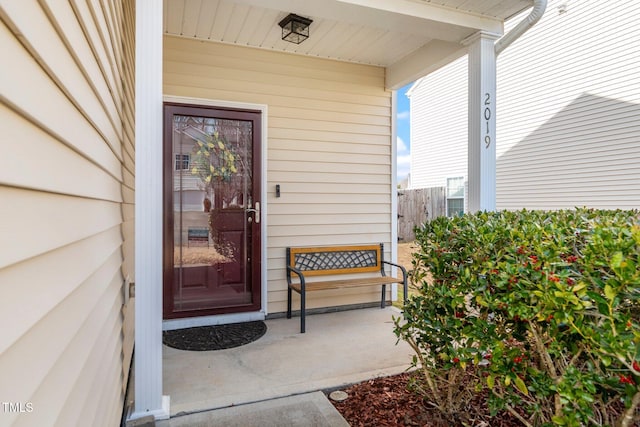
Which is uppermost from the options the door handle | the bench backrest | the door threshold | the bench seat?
the door handle

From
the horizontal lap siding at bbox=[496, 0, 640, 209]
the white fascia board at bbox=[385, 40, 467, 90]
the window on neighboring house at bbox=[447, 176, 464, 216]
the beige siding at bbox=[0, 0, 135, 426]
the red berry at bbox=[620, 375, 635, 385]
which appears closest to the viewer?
the beige siding at bbox=[0, 0, 135, 426]

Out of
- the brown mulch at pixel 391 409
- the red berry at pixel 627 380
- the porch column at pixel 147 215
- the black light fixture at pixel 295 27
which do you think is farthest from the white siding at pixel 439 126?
the red berry at pixel 627 380

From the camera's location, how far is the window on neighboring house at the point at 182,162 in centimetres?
379

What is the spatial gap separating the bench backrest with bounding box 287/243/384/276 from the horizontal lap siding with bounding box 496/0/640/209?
4.88 m

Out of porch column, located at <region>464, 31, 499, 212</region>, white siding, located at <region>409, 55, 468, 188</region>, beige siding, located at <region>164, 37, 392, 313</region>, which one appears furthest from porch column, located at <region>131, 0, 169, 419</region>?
white siding, located at <region>409, 55, 468, 188</region>

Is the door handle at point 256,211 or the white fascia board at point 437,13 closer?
the white fascia board at point 437,13

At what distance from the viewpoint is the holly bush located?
125 centimetres

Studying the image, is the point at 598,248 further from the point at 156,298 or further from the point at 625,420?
the point at 156,298

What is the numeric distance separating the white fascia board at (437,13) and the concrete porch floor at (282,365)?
8.48ft

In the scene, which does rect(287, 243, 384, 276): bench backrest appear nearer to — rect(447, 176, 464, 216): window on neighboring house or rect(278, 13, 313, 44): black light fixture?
rect(278, 13, 313, 44): black light fixture

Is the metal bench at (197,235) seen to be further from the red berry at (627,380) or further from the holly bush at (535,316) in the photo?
the red berry at (627,380)

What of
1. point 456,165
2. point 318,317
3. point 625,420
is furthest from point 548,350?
point 456,165

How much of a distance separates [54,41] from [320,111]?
3626mm

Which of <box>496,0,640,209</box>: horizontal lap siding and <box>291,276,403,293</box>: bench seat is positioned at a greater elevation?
<box>496,0,640,209</box>: horizontal lap siding
